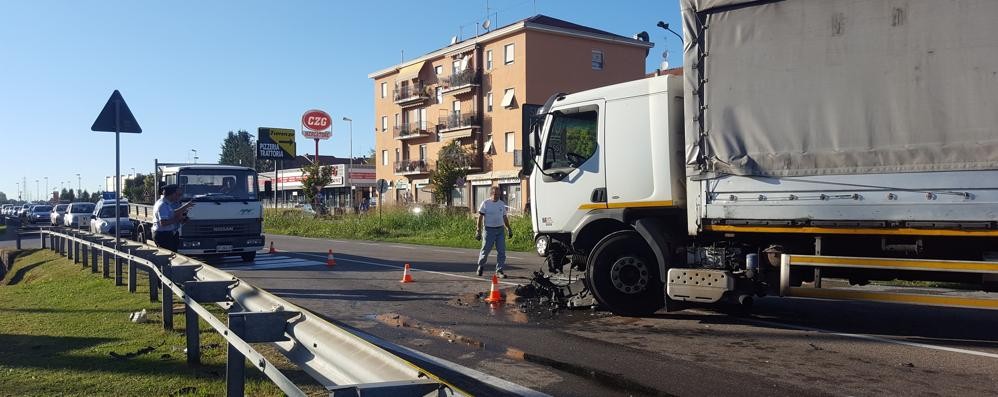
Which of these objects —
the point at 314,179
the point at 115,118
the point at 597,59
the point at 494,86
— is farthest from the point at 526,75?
the point at 115,118

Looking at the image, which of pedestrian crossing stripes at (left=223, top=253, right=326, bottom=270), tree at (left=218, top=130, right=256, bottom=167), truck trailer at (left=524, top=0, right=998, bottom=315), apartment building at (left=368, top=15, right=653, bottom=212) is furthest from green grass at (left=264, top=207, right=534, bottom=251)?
tree at (left=218, top=130, right=256, bottom=167)

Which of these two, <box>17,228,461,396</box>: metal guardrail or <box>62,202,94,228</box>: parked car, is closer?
<box>17,228,461,396</box>: metal guardrail

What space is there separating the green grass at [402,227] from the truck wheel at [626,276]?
1395cm

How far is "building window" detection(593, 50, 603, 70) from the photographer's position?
167ft

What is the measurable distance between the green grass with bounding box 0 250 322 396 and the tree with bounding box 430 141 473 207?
→ 3993 centimetres

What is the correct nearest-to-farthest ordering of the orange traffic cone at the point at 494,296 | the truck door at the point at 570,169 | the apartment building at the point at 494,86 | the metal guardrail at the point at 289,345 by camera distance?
the metal guardrail at the point at 289,345
the truck door at the point at 570,169
the orange traffic cone at the point at 494,296
the apartment building at the point at 494,86

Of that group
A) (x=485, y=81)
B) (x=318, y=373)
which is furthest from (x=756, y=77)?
(x=485, y=81)

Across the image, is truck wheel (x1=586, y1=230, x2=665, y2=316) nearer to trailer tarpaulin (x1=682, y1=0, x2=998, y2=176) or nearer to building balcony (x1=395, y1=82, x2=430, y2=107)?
trailer tarpaulin (x1=682, y1=0, x2=998, y2=176)

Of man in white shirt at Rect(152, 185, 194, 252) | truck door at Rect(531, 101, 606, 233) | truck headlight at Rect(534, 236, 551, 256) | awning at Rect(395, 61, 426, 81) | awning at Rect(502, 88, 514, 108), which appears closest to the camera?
truck door at Rect(531, 101, 606, 233)

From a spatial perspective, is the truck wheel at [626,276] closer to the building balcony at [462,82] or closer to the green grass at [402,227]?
the green grass at [402,227]

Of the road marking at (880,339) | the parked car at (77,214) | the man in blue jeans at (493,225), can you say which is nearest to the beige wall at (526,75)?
the parked car at (77,214)

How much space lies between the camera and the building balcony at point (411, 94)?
5906 cm

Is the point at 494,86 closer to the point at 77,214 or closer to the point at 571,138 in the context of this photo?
the point at 77,214

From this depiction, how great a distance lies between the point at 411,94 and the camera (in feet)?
197
